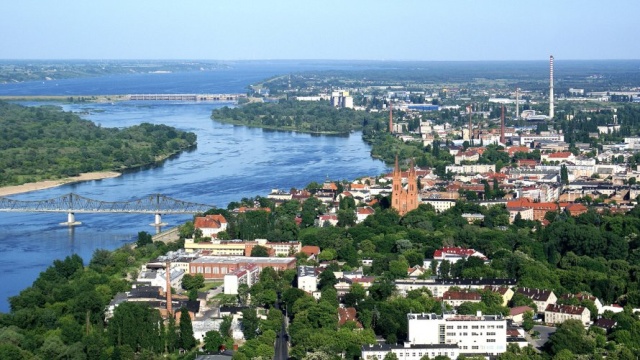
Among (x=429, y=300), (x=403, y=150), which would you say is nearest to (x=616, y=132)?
(x=403, y=150)

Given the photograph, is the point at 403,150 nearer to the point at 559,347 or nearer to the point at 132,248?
the point at 132,248

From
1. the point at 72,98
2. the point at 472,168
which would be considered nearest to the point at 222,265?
the point at 472,168

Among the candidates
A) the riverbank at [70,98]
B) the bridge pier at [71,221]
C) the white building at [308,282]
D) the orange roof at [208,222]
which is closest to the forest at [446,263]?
the white building at [308,282]

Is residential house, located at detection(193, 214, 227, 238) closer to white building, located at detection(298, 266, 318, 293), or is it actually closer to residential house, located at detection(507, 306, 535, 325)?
white building, located at detection(298, 266, 318, 293)

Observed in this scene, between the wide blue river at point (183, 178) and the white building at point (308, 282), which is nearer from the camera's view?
the white building at point (308, 282)

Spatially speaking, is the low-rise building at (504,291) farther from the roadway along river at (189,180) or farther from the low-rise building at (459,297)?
the roadway along river at (189,180)

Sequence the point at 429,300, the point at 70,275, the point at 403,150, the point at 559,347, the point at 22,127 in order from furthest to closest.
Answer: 1. the point at 22,127
2. the point at 403,150
3. the point at 70,275
4. the point at 429,300
5. the point at 559,347

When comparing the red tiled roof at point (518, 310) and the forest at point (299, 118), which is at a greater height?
the forest at point (299, 118)

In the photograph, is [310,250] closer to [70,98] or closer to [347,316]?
[347,316]
